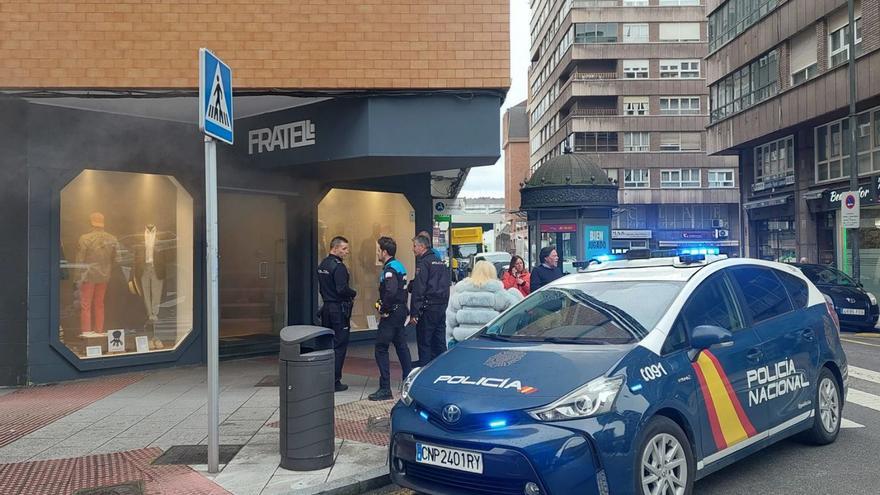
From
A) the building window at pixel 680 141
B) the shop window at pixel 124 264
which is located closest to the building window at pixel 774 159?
the building window at pixel 680 141

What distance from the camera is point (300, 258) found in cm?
1080

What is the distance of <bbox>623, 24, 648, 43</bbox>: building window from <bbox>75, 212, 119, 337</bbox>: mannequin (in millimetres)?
47877

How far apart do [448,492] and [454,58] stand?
206 inches

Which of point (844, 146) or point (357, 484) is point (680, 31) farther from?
point (357, 484)

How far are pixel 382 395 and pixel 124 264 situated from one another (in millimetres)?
4450

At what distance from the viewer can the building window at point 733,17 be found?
1001 inches

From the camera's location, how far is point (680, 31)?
49688mm

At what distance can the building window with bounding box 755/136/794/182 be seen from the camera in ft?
81.8

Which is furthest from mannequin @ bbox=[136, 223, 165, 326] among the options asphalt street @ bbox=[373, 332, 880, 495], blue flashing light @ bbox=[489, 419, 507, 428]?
blue flashing light @ bbox=[489, 419, 507, 428]

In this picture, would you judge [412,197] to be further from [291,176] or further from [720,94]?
[720,94]

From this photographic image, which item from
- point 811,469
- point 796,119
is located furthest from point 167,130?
point 796,119

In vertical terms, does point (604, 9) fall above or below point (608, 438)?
above

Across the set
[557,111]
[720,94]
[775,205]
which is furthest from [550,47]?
[775,205]

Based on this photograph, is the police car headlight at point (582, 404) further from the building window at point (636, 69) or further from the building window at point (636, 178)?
the building window at point (636, 69)
